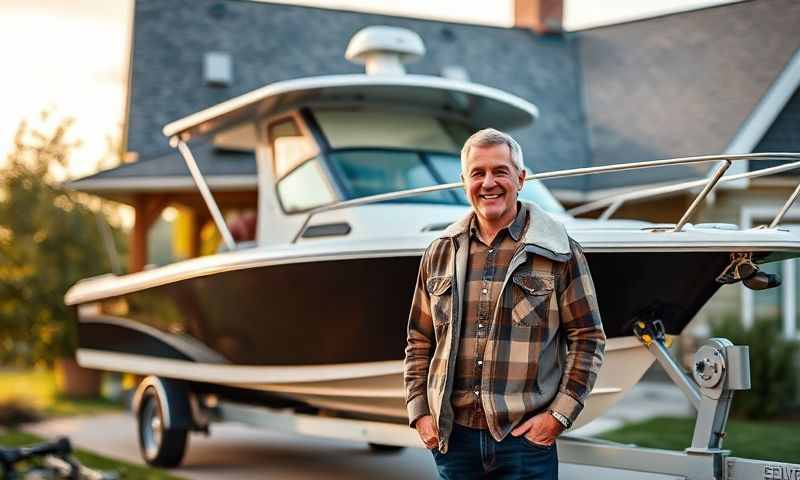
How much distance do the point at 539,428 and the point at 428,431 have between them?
38 cm

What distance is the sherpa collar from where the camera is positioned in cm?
330

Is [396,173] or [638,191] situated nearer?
[638,191]

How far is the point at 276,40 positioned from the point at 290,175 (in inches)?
282

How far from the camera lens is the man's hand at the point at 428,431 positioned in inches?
132

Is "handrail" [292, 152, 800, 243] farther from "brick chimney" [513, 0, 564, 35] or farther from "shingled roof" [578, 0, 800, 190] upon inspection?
"brick chimney" [513, 0, 564, 35]

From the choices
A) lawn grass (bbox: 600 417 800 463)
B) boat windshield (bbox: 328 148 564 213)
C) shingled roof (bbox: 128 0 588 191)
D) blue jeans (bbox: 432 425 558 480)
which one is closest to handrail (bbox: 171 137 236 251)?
boat windshield (bbox: 328 148 564 213)

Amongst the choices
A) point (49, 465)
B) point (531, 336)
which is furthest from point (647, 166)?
point (49, 465)

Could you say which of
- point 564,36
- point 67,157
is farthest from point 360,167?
point 67,157

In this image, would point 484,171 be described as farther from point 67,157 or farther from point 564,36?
point 67,157

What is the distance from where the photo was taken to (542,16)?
14883 millimetres

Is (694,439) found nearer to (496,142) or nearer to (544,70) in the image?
(496,142)

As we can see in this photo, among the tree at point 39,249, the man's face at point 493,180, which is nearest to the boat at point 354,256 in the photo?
the man's face at point 493,180

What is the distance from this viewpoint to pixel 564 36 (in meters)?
14.4

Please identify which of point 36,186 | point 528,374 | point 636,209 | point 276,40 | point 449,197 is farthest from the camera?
point 36,186
